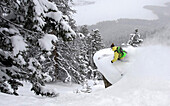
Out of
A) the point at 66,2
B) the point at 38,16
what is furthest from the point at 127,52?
the point at 66,2

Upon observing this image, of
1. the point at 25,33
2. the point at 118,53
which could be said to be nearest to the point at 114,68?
the point at 118,53

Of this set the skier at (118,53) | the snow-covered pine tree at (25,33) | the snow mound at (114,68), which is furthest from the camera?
the skier at (118,53)

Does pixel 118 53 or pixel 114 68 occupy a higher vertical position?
pixel 118 53

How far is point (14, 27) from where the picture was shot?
502cm

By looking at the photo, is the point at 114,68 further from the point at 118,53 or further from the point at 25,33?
the point at 25,33

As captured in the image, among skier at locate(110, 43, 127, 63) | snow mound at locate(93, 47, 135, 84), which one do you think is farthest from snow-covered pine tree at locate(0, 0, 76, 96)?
snow mound at locate(93, 47, 135, 84)

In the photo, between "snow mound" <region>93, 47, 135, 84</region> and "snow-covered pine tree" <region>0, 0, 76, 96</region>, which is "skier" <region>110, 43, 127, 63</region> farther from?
"snow-covered pine tree" <region>0, 0, 76, 96</region>

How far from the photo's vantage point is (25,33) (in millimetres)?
5145

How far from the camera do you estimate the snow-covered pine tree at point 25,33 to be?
4.54 m

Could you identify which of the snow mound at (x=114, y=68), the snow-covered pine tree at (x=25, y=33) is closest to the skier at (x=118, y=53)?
the snow mound at (x=114, y=68)

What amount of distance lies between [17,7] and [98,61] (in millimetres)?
5877

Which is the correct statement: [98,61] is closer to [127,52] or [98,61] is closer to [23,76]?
[127,52]

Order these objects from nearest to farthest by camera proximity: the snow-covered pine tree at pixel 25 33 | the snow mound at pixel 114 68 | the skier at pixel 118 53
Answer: the snow-covered pine tree at pixel 25 33
the snow mound at pixel 114 68
the skier at pixel 118 53

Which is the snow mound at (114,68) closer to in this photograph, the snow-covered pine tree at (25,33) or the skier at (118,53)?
the skier at (118,53)
